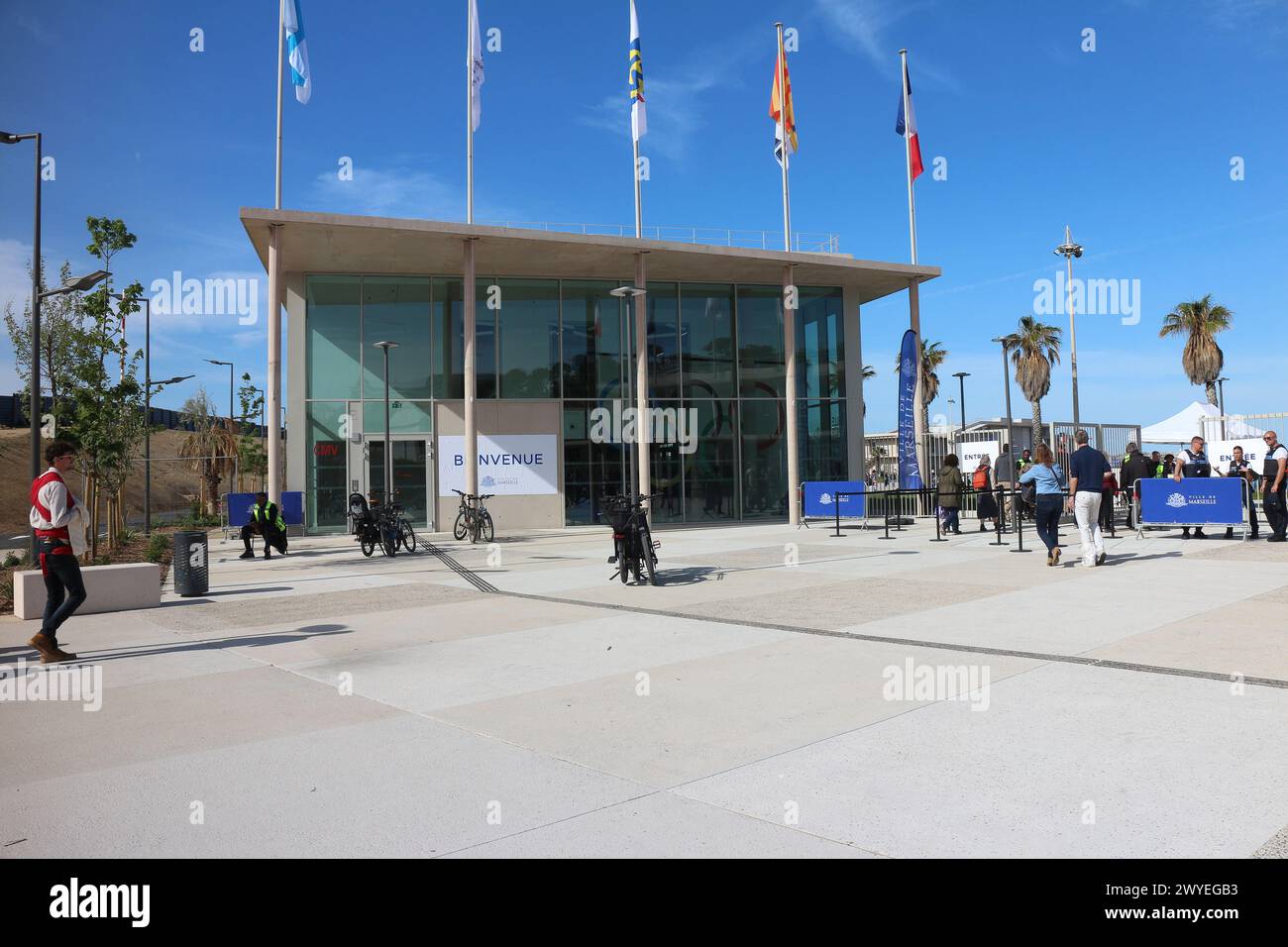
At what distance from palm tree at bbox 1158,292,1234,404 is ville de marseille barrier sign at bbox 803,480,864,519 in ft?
111

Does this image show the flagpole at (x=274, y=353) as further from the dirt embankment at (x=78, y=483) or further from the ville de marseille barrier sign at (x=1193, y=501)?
the ville de marseille barrier sign at (x=1193, y=501)

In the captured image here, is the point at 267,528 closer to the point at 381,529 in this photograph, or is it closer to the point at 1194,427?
the point at 381,529

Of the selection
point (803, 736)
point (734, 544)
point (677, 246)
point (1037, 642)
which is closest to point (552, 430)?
point (677, 246)

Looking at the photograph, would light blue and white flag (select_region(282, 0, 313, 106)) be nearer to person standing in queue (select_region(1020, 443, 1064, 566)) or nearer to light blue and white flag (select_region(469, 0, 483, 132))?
light blue and white flag (select_region(469, 0, 483, 132))

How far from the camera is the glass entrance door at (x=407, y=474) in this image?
25.1 metres

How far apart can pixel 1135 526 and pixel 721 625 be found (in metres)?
14.1

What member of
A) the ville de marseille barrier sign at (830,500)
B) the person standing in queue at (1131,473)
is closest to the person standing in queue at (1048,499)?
the person standing in queue at (1131,473)

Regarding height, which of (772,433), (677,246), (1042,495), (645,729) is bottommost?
(645,729)

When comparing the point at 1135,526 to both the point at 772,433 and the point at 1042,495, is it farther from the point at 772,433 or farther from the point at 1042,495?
the point at 772,433

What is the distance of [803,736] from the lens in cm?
481

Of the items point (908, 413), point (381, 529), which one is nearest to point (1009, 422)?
point (908, 413)

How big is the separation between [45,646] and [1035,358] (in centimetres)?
5468

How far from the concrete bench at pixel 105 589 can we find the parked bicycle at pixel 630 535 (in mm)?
5892

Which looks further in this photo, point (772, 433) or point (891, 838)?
point (772, 433)
